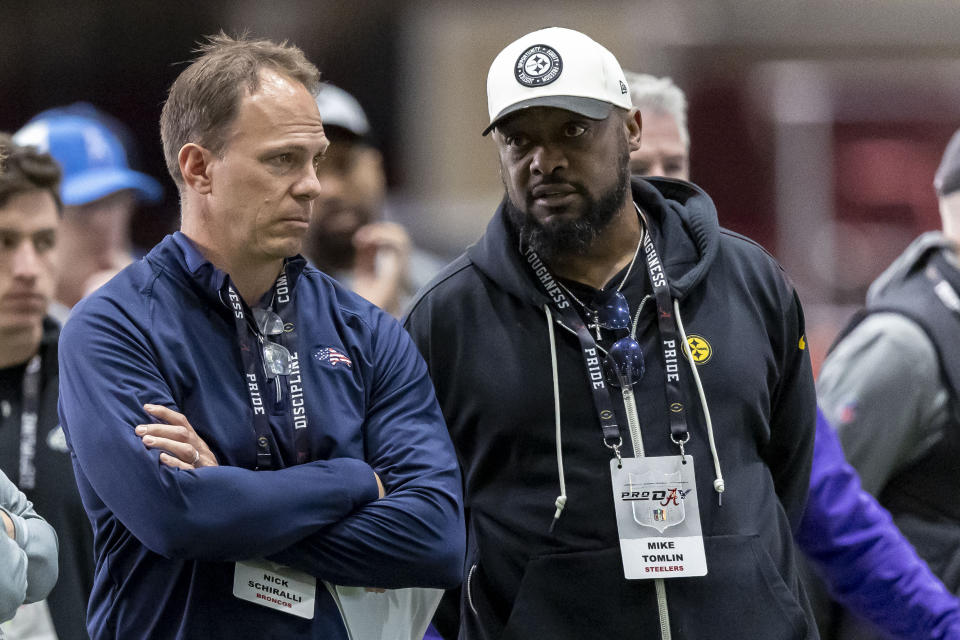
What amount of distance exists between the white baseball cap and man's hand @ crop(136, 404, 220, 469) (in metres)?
0.85

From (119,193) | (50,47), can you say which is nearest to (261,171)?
(119,193)

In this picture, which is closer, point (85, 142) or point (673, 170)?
point (673, 170)

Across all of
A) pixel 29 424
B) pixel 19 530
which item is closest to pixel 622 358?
pixel 19 530

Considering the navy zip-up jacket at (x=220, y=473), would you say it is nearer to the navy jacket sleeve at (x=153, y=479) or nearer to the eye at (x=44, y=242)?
the navy jacket sleeve at (x=153, y=479)

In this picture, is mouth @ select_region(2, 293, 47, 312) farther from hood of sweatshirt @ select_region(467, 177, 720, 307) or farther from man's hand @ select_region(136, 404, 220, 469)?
man's hand @ select_region(136, 404, 220, 469)

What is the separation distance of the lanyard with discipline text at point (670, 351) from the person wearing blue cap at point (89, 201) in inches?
97.1

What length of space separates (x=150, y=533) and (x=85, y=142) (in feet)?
9.86

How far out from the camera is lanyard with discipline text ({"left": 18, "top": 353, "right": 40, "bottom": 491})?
331 centimetres

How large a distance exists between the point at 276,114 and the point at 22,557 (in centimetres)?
84

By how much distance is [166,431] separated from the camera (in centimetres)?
210

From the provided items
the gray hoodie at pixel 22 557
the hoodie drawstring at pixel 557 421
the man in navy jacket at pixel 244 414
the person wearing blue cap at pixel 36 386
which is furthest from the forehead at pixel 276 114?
the person wearing blue cap at pixel 36 386

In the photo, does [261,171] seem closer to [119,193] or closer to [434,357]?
[434,357]

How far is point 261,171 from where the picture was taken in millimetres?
2305

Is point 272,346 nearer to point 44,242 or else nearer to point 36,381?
point 36,381
